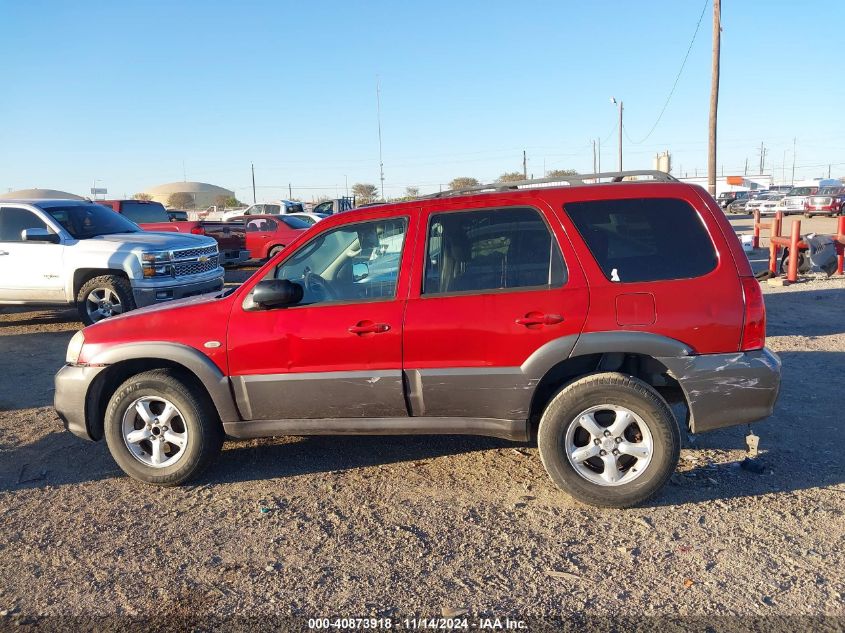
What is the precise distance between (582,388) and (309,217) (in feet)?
55.9

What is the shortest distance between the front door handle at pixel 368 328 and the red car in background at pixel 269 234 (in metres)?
13.4

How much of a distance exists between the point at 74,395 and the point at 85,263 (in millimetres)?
5522

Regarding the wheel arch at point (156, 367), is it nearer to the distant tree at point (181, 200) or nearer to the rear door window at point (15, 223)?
the rear door window at point (15, 223)

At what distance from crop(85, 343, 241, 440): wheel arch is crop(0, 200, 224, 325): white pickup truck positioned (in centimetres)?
480

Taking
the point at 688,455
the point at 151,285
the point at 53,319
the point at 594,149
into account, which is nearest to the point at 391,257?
the point at 688,455

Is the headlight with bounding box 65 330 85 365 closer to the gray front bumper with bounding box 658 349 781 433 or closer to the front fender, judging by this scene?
the front fender

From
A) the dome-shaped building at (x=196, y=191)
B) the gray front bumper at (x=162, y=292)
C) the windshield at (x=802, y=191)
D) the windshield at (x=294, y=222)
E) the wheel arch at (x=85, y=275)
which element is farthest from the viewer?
the dome-shaped building at (x=196, y=191)

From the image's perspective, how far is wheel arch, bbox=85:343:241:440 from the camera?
419 cm

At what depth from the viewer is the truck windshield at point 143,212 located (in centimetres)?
1551

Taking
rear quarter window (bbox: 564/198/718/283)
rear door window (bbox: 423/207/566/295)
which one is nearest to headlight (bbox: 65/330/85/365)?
rear door window (bbox: 423/207/566/295)

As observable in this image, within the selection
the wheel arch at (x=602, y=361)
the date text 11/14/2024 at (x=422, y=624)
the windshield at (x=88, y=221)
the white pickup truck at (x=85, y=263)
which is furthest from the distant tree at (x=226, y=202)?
the date text 11/14/2024 at (x=422, y=624)

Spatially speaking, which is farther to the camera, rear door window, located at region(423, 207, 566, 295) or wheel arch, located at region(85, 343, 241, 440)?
wheel arch, located at region(85, 343, 241, 440)

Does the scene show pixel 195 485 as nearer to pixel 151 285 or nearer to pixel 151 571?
pixel 151 571

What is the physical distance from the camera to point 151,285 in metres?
9.05
